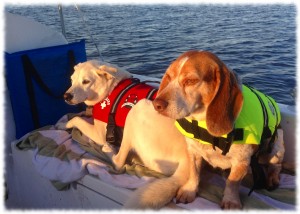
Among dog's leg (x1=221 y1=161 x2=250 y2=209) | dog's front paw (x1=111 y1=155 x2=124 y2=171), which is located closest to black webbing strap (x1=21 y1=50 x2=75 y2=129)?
dog's front paw (x1=111 y1=155 x2=124 y2=171)

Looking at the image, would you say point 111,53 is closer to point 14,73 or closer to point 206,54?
point 14,73

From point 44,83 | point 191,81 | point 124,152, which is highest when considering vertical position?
point 191,81

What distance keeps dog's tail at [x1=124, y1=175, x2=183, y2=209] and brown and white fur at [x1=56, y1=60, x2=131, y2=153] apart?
108 centimetres

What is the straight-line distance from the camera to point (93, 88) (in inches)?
132

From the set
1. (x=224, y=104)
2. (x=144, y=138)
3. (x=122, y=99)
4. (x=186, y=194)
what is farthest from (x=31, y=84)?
(x=224, y=104)

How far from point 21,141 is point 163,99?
71.1 inches

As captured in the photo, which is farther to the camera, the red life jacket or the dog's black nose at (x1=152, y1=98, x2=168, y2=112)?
the red life jacket

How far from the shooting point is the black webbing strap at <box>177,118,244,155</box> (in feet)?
7.21

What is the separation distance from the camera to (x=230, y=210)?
2.15 metres

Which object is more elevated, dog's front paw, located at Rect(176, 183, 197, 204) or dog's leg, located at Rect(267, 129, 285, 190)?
dog's leg, located at Rect(267, 129, 285, 190)

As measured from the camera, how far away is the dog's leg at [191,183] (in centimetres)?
229

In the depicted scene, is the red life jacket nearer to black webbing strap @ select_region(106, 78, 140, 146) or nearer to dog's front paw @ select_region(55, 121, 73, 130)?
black webbing strap @ select_region(106, 78, 140, 146)

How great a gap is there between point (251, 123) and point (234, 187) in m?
0.41

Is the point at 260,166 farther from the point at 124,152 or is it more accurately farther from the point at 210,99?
the point at 124,152
